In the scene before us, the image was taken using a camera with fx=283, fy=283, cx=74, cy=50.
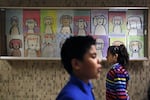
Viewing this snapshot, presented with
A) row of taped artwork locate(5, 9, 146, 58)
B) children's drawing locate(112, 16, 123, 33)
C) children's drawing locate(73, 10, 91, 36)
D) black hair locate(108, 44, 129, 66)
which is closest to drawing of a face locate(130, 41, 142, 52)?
row of taped artwork locate(5, 9, 146, 58)

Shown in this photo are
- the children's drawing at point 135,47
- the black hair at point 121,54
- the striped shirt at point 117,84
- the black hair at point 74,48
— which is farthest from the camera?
the children's drawing at point 135,47

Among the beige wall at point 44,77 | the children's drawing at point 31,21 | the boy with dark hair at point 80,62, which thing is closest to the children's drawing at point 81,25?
the beige wall at point 44,77

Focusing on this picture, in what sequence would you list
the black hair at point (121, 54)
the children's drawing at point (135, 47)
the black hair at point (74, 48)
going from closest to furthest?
the black hair at point (74, 48), the black hair at point (121, 54), the children's drawing at point (135, 47)

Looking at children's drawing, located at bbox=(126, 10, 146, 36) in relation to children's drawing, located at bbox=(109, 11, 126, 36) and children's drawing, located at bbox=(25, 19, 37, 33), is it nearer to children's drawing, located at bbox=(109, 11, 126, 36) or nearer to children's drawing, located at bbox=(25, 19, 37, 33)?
children's drawing, located at bbox=(109, 11, 126, 36)

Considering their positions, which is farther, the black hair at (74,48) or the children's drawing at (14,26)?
the children's drawing at (14,26)

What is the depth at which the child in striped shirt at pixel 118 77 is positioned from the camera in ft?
8.65

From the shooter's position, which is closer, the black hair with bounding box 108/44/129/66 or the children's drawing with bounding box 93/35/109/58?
the black hair with bounding box 108/44/129/66

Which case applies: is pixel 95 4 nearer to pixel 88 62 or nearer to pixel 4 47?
pixel 4 47

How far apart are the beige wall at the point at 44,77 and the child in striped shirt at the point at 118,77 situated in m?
1.08

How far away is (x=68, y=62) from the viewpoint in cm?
135

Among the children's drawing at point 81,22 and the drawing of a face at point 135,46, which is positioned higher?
the children's drawing at point 81,22

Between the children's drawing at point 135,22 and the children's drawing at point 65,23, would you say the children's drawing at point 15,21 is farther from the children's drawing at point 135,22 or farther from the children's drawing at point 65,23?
the children's drawing at point 135,22

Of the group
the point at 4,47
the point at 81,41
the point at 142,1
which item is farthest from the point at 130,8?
the point at 81,41

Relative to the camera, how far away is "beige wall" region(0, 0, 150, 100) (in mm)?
3865
